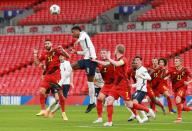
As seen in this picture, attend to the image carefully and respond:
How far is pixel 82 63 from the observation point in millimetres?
23625

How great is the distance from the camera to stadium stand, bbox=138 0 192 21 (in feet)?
153

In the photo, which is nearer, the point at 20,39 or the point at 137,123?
the point at 137,123

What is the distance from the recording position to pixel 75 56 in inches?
1806

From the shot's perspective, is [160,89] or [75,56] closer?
[160,89]

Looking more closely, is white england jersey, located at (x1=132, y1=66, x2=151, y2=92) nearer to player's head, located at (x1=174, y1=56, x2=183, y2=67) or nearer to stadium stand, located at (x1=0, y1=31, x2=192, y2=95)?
player's head, located at (x1=174, y1=56, x2=183, y2=67)

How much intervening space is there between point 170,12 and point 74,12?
7.46 metres

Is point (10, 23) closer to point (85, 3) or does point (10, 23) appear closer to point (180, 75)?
point (85, 3)

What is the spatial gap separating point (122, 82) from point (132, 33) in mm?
26103

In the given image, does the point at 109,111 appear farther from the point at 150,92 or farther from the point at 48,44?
the point at 150,92

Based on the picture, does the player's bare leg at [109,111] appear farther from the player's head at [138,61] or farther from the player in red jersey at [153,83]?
the player in red jersey at [153,83]

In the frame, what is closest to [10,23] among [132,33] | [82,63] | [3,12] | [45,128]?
[3,12]

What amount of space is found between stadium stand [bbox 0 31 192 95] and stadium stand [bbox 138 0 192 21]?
4.26 feet

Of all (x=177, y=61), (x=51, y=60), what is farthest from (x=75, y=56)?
(x=177, y=61)

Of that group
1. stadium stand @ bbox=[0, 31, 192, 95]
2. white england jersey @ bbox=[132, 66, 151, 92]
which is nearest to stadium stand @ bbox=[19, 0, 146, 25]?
stadium stand @ bbox=[0, 31, 192, 95]
